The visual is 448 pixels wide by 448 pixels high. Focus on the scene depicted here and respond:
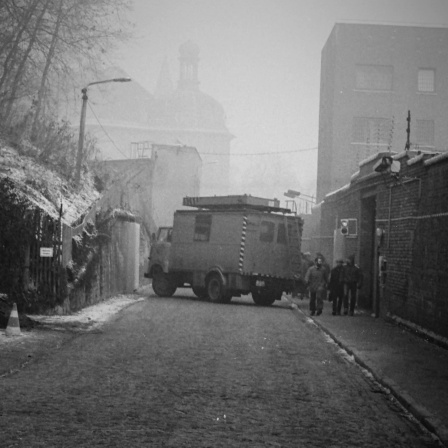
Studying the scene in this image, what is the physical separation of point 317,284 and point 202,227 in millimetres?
6458

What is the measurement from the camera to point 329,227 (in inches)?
1356

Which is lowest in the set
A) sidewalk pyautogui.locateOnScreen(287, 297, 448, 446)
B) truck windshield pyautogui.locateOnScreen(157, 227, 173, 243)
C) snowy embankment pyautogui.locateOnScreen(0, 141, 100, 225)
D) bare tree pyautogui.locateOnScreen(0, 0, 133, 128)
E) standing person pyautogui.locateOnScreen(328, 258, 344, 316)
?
sidewalk pyautogui.locateOnScreen(287, 297, 448, 446)

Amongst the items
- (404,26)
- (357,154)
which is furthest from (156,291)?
(404,26)

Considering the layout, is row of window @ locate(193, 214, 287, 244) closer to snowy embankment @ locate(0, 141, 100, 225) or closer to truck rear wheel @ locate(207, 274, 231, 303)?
truck rear wheel @ locate(207, 274, 231, 303)

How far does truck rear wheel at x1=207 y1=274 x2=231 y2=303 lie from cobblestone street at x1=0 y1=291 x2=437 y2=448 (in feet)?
36.5

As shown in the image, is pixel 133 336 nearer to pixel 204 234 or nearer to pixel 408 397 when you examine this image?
pixel 408 397

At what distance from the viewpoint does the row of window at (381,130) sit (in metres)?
53.0

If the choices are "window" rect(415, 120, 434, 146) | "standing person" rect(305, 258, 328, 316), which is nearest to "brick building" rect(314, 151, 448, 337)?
"standing person" rect(305, 258, 328, 316)

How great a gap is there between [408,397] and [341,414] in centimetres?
129

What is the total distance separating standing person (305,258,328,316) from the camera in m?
22.4

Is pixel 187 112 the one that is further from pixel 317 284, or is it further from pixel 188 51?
pixel 317 284

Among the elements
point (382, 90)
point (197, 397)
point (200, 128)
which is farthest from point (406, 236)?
point (200, 128)

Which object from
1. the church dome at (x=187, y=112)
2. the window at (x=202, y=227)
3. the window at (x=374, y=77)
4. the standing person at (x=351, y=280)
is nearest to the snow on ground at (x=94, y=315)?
the window at (x=202, y=227)

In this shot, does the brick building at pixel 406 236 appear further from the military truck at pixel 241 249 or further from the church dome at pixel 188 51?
the church dome at pixel 188 51
